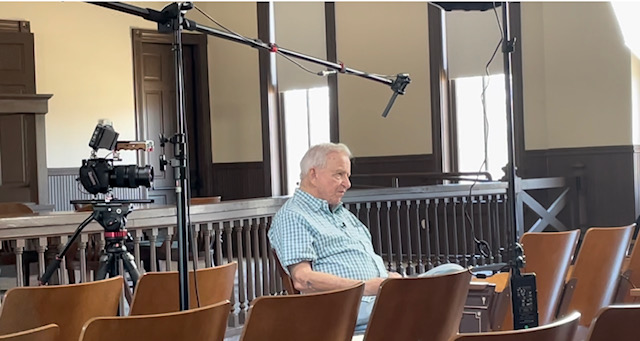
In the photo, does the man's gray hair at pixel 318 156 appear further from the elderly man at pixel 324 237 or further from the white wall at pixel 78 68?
the white wall at pixel 78 68

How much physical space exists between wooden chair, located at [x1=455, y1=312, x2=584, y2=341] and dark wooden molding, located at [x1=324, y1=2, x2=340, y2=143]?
8017mm

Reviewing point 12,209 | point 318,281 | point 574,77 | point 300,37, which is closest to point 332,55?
point 300,37

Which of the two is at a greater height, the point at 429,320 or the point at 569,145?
the point at 569,145

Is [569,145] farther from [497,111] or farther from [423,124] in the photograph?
[423,124]

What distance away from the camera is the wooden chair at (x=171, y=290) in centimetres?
292

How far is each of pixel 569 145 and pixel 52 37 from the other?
19.7 feet

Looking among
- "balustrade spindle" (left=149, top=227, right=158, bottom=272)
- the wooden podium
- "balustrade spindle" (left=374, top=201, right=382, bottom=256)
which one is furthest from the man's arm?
the wooden podium

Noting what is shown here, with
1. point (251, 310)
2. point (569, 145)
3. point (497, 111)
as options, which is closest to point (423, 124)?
point (497, 111)

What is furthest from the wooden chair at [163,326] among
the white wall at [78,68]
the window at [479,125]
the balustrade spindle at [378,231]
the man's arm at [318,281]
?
the white wall at [78,68]

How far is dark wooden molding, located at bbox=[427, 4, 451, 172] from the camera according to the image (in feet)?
29.6

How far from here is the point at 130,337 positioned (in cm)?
200

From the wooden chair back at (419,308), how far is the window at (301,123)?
7419 mm

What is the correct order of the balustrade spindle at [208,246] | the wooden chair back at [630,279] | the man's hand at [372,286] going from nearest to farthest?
the man's hand at [372,286] < the wooden chair back at [630,279] < the balustrade spindle at [208,246]

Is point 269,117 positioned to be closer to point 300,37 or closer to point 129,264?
point 300,37
